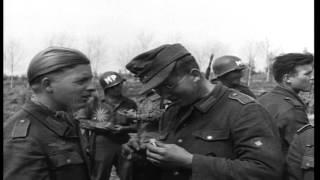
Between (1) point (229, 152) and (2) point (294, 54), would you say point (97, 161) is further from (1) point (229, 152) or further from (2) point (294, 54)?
(1) point (229, 152)

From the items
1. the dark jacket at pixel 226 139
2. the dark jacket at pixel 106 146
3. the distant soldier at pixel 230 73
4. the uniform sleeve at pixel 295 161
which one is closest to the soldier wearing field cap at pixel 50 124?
the dark jacket at pixel 226 139

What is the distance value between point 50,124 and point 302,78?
261 centimetres

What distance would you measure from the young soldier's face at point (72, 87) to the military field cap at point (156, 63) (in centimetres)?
31

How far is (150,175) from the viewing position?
3006mm

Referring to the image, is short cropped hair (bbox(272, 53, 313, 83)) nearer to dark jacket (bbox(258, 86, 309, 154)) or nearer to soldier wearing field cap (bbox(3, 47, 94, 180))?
dark jacket (bbox(258, 86, 309, 154))

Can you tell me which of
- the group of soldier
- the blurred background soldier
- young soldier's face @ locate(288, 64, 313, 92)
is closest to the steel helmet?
the blurred background soldier

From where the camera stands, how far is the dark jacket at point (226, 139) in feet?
8.13

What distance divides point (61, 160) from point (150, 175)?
0.69 metres

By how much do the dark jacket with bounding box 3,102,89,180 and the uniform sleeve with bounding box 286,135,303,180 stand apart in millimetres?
1192

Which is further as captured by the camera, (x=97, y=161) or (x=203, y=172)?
(x=97, y=161)

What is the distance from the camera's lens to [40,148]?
2.46 meters

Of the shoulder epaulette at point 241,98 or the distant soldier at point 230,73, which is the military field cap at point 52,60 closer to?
the shoulder epaulette at point 241,98

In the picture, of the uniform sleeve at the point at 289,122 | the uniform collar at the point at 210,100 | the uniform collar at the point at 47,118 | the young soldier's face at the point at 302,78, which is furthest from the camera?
the young soldier's face at the point at 302,78
